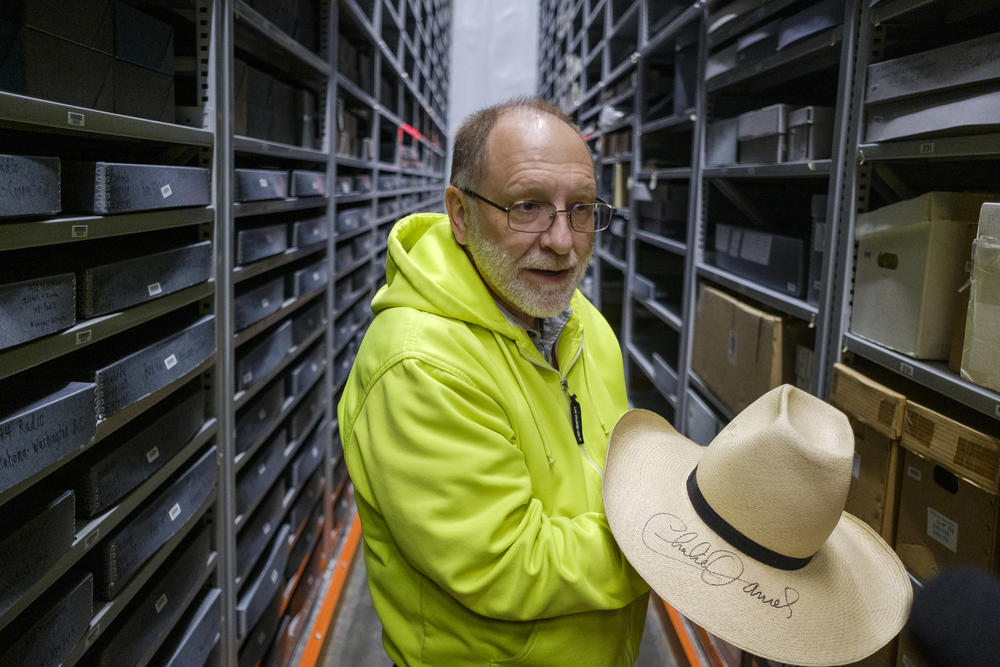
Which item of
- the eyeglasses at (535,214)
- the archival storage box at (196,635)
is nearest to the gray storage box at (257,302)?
the archival storage box at (196,635)

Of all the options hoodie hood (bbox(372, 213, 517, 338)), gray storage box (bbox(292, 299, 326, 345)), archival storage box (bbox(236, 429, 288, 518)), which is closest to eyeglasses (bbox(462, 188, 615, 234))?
hoodie hood (bbox(372, 213, 517, 338))

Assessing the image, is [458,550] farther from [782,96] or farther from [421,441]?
[782,96]

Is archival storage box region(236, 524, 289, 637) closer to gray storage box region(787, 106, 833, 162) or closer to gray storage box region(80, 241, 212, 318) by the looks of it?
gray storage box region(80, 241, 212, 318)

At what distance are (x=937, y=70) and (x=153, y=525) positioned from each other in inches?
74.9

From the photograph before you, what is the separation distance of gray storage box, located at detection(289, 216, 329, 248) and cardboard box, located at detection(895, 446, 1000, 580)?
2041 mm

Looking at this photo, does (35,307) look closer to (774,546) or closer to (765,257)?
(774,546)

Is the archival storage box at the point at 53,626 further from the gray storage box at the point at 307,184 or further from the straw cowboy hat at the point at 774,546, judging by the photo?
the gray storage box at the point at 307,184

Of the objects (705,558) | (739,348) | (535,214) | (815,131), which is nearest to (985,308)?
(705,558)

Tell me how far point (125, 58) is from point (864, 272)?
1.73 metres

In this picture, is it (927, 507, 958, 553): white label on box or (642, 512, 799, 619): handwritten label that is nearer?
(642, 512, 799, 619): handwritten label

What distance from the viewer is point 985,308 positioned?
130 centimetres

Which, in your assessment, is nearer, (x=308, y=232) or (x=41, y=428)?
(x=41, y=428)

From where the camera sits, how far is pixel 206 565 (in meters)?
1.92

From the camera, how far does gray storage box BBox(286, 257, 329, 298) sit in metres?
2.67
